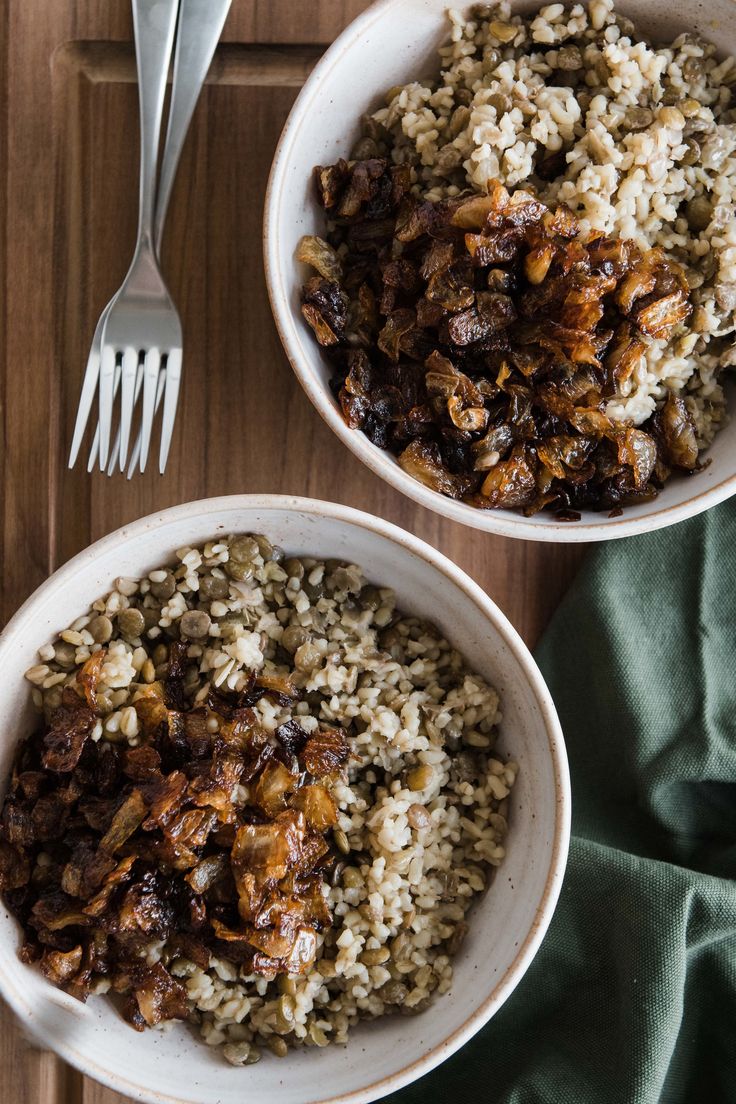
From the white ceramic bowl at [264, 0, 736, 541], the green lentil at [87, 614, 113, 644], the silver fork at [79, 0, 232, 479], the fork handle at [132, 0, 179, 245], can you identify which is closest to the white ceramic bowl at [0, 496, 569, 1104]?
the green lentil at [87, 614, 113, 644]

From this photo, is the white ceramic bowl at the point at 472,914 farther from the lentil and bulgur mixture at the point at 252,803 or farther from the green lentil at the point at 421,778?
the green lentil at the point at 421,778

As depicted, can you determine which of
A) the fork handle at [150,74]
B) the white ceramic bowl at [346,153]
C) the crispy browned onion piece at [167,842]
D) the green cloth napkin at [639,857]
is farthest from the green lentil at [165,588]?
the green cloth napkin at [639,857]

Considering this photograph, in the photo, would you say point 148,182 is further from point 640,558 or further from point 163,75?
point 640,558

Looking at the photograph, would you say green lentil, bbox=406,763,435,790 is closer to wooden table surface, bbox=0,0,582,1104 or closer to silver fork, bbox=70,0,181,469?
wooden table surface, bbox=0,0,582,1104

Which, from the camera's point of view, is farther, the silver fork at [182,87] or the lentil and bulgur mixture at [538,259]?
the silver fork at [182,87]

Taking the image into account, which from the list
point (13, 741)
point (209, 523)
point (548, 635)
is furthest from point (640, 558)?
point (13, 741)

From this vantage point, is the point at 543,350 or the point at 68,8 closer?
the point at 543,350
